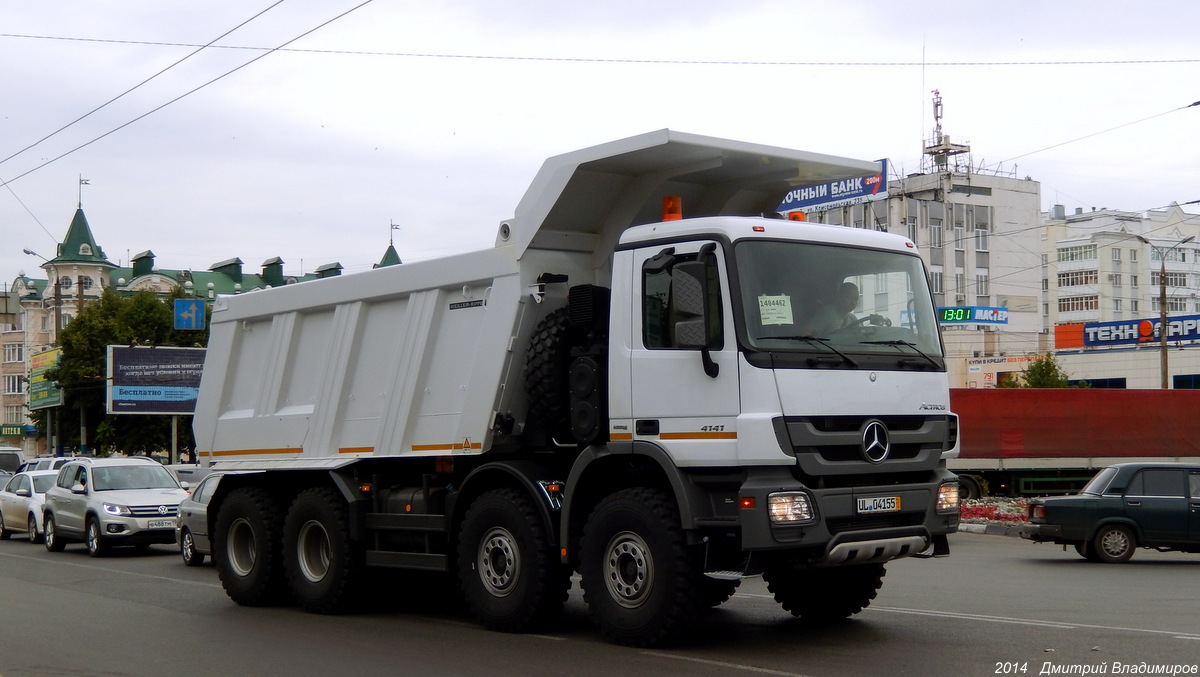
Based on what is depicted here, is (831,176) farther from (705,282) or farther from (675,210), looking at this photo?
(705,282)

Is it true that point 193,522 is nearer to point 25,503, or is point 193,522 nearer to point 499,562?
point 499,562

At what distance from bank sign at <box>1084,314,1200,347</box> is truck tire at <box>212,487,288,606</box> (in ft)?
183

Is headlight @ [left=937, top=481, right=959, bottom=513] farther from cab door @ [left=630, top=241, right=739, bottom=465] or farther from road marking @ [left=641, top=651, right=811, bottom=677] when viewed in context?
road marking @ [left=641, top=651, right=811, bottom=677]

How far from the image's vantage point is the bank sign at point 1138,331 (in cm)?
5966

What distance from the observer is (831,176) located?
10273mm

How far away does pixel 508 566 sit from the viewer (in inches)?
380

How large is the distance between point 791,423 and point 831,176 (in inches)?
122

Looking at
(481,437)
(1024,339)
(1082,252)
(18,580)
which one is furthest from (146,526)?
(1082,252)

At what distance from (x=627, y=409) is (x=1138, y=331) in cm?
6138

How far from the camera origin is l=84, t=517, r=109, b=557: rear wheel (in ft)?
66.6

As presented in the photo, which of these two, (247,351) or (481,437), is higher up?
(247,351)

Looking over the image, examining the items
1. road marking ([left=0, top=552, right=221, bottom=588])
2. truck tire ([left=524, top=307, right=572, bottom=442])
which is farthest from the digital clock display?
truck tire ([left=524, top=307, right=572, bottom=442])

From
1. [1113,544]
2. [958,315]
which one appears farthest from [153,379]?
[1113,544]

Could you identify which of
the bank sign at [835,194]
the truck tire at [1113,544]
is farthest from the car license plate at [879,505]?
the bank sign at [835,194]
